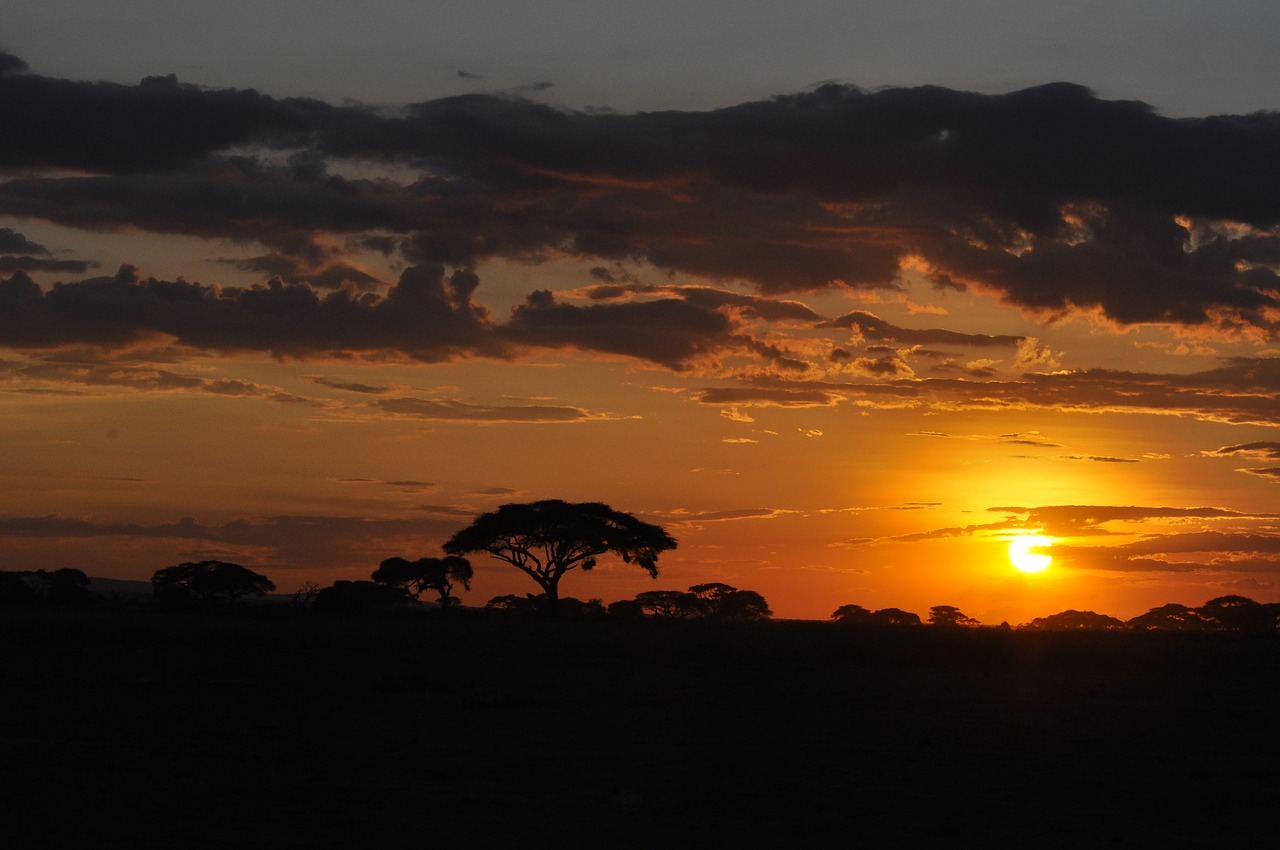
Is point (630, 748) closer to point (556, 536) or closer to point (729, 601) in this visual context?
point (556, 536)

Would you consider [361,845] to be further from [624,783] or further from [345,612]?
[345,612]

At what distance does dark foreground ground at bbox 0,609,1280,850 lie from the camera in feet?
43.2

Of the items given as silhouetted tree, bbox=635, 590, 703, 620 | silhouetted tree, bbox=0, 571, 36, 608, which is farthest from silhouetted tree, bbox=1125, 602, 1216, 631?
silhouetted tree, bbox=0, 571, 36, 608

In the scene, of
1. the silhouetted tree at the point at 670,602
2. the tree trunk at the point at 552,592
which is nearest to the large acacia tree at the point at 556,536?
the tree trunk at the point at 552,592

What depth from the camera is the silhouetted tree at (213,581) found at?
239 feet

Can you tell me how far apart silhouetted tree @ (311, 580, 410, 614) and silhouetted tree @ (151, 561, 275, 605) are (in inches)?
185

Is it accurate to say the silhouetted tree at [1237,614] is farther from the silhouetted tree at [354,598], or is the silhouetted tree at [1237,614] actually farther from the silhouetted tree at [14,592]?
the silhouetted tree at [14,592]

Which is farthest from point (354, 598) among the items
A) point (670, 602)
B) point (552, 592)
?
point (670, 602)

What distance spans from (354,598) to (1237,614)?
56768 millimetres

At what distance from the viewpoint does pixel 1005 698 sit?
25484 mm

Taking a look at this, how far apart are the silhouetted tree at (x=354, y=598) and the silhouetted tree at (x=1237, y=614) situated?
51.0 m

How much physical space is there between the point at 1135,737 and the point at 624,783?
29.4 feet

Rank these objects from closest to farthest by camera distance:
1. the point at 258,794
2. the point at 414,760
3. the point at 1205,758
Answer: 1. the point at 258,794
2. the point at 414,760
3. the point at 1205,758

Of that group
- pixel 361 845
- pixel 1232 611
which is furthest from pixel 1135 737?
pixel 1232 611
